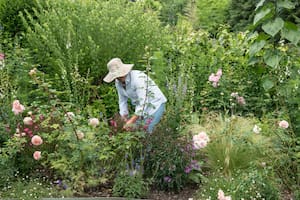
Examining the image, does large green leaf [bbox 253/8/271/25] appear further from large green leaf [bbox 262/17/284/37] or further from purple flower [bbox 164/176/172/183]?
purple flower [bbox 164/176/172/183]

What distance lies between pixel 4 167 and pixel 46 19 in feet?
9.73

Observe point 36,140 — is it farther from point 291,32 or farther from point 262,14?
point 291,32

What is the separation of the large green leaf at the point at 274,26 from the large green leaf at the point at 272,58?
1.05 feet

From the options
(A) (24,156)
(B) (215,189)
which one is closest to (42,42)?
(A) (24,156)

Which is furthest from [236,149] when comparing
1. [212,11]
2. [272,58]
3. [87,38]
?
[212,11]

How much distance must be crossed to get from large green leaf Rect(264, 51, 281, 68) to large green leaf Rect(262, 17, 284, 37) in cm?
32

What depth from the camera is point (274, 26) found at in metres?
4.10

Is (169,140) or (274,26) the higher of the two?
(274,26)

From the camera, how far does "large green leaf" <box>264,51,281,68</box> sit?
431 cm

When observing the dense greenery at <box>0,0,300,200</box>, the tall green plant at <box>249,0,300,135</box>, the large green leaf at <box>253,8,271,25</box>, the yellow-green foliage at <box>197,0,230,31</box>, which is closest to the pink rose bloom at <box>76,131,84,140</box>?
the dense greenery at <box>0,0,300,200</box>

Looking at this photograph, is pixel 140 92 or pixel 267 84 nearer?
pixel 267 84

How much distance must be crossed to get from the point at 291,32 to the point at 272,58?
11.3 inches

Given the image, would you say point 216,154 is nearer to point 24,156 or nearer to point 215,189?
point 215,189

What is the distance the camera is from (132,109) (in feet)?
20.5
